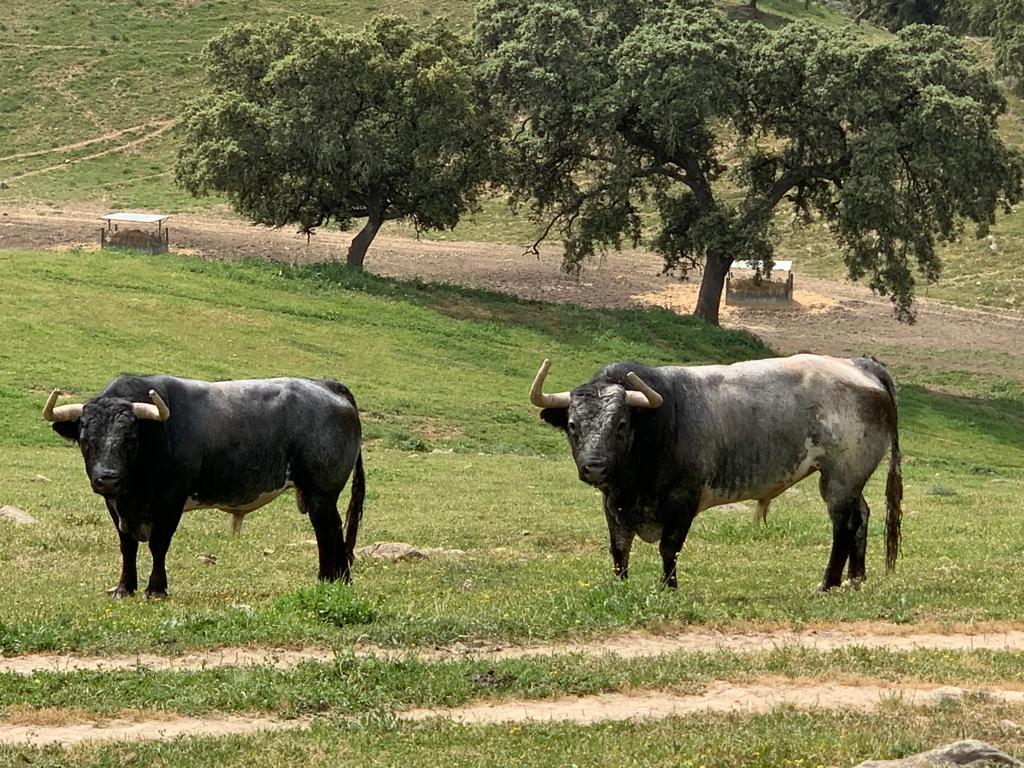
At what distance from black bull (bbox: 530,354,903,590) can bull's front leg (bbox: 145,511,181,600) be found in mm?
4264

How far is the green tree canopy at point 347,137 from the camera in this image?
54000mm

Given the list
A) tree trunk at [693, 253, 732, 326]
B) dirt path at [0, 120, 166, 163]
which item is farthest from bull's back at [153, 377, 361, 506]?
dirt path at [0, 120, 166, 163]

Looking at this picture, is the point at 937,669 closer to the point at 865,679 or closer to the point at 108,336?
the point at 865,679

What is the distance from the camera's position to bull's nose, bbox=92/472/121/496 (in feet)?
57.0

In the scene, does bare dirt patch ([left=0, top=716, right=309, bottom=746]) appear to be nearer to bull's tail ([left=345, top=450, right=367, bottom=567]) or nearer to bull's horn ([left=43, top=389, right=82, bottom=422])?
bull's horn ([left=43, top=389, right=82, bottom=422])

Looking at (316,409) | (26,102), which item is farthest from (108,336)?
(26,102)

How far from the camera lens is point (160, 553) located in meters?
18.1

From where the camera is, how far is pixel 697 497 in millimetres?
18172

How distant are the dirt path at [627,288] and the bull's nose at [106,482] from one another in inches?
1656

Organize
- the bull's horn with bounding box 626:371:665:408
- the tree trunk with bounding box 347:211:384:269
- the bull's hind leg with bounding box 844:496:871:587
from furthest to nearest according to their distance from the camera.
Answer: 1. the tree trunk with bounding box 347:211:384:269
2. the bull's hind leg with bounding box 844:496:871:587
3. the bull's horn with bounding box 626:371:665:408

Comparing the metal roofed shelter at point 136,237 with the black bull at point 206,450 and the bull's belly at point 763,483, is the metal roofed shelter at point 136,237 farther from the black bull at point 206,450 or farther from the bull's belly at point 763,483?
the bull's belly at point 763,483

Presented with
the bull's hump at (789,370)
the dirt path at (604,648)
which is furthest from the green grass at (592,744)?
the bull's hump at (789,370)

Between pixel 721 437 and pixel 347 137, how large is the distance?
3761cm

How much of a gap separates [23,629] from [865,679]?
7430 mm
